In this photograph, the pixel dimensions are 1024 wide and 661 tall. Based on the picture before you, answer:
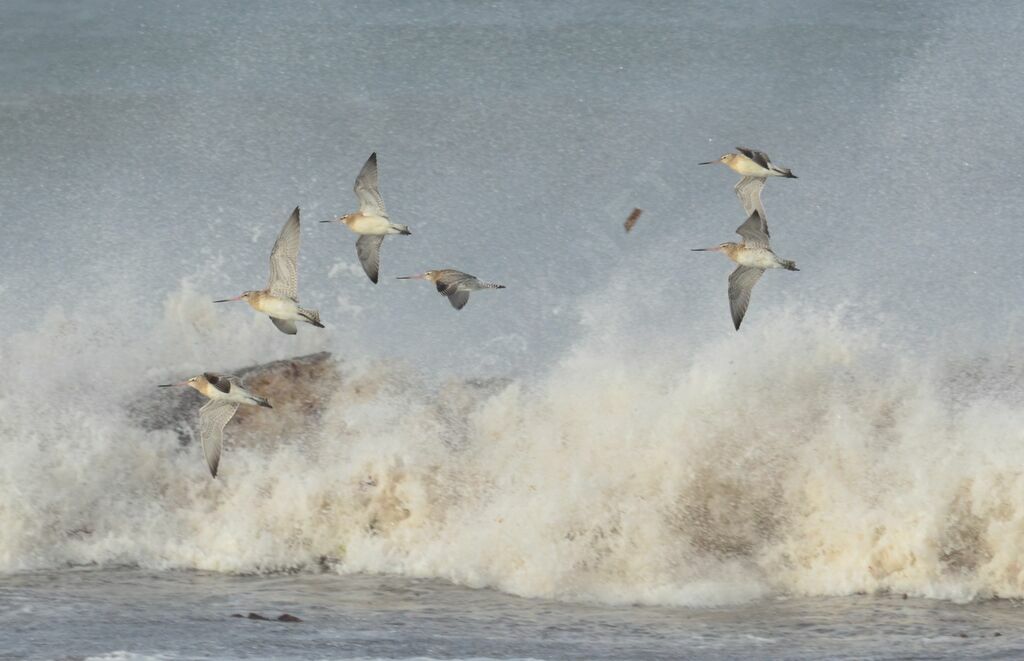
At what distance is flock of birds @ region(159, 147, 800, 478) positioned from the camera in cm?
1153

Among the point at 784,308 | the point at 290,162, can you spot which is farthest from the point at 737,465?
the point at 290,162

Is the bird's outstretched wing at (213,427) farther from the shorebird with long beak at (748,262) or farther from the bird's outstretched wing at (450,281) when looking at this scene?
the shorebird with long beak at (748,262)

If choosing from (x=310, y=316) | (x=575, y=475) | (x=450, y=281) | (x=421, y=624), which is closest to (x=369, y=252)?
(x=450, y=281)

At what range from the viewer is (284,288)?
11.9m

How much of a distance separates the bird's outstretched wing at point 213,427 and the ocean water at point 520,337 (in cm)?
84

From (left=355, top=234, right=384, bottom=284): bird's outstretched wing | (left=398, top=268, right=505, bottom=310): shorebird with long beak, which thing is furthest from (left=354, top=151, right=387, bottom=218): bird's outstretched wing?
(left=398, top=268, right=505, bottom=310): shorebird with long beak

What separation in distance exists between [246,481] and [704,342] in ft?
12.2

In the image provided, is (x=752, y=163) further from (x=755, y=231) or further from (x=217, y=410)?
(x=217, y=410)

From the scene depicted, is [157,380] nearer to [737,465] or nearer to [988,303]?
[737,465]

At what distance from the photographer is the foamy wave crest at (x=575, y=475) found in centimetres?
1162

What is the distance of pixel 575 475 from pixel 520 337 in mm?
2284

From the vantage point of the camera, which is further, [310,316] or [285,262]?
[285,262]

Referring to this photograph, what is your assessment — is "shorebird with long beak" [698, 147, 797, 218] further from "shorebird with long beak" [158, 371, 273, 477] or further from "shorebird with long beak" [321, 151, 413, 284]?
"shorebird with long beak" [158, 371, 273, 477]

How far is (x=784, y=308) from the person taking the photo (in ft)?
47.1
